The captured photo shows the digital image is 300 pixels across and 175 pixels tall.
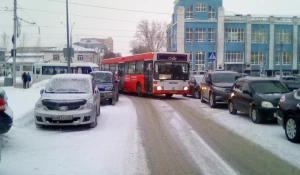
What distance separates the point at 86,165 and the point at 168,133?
4050 millimetres

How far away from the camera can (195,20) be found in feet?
213

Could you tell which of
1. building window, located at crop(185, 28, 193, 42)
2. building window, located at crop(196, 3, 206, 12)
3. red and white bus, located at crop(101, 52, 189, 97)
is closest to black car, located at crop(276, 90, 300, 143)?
red and white bus, located at crop(101, 52, 189, 97)

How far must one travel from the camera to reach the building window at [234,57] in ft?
220

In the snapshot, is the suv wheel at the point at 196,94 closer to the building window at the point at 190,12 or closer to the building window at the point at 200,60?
the building window at the point at 200,60

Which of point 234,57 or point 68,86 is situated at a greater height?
point 234,57

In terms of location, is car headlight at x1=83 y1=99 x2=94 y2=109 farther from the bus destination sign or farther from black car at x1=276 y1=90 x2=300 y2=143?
the bus destination sign

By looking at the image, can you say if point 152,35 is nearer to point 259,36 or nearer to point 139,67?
point 259,36

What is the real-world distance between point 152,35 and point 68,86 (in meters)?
74.1

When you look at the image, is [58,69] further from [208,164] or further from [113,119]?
[208,164]

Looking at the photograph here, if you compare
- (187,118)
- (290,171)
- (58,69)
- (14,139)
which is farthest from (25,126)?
(58,69)

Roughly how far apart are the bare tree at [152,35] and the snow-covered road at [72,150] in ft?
242

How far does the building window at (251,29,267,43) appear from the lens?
223 feet

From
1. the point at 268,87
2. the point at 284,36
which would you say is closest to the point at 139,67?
the point at 268,87

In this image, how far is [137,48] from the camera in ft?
302
